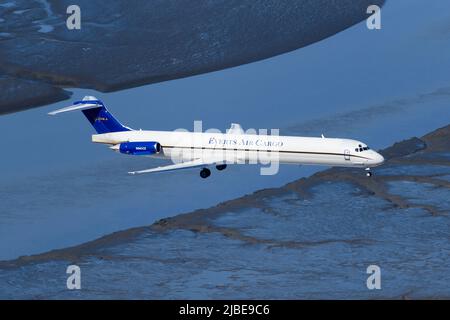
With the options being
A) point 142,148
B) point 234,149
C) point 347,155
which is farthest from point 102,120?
point 347,155

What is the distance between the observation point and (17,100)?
332 feet

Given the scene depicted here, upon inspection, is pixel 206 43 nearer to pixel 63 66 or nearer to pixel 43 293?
pixel 63 66

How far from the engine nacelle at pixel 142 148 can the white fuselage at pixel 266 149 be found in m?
0.46

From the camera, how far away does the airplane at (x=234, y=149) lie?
8025cm

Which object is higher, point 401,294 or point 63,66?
point 63,66

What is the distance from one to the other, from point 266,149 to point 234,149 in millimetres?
2233

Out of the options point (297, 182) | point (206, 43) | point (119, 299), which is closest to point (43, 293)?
point (119, 299)

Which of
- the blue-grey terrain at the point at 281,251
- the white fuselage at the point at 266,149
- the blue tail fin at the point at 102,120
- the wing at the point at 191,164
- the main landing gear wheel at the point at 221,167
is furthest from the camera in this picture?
the blue tail fin at the point at 102,120

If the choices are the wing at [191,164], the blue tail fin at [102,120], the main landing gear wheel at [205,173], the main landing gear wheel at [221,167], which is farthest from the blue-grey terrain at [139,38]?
the main landing gear wheel at [205,173]

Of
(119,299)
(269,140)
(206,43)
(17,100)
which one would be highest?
(206,43)

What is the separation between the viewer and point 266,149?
8075cm

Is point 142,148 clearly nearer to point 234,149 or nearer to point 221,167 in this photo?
point 221,167

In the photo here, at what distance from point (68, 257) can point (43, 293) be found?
5.47 meters

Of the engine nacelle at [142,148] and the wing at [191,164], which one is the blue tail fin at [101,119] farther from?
the wing at [191,164]
